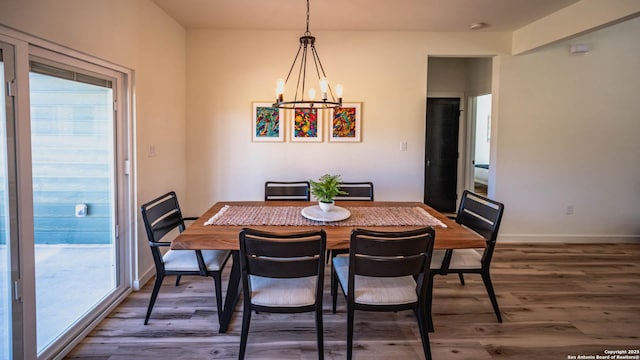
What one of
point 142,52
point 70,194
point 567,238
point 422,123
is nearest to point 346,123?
point 422,123

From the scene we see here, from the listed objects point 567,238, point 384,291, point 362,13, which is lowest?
point 567,238

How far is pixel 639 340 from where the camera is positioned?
99.3 inches

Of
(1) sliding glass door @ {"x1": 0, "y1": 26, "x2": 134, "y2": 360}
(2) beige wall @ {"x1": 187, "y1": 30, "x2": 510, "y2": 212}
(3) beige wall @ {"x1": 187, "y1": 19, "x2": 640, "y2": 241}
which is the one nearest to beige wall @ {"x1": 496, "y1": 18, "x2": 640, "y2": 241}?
(3) beige wall @ {"x1": 187, "y1": 19, "x2": 640, "y2": 241}

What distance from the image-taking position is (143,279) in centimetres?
335

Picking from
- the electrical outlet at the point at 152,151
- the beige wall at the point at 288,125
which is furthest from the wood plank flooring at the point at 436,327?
the beige wall at the point at 288,125

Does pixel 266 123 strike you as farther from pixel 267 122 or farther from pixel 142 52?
pixel 142 52

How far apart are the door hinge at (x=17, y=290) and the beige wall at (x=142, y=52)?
4.05ft

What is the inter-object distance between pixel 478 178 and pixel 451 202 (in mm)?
1275

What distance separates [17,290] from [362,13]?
3.45 meters

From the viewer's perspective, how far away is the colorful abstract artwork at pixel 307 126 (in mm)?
4457

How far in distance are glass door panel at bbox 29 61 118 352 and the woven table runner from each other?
856mm

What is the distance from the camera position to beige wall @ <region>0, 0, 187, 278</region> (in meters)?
2.10

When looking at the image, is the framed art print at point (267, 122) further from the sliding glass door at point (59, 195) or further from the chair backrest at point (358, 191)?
the sliding glass door at point (59, 195)

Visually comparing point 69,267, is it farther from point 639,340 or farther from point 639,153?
point 639,153
